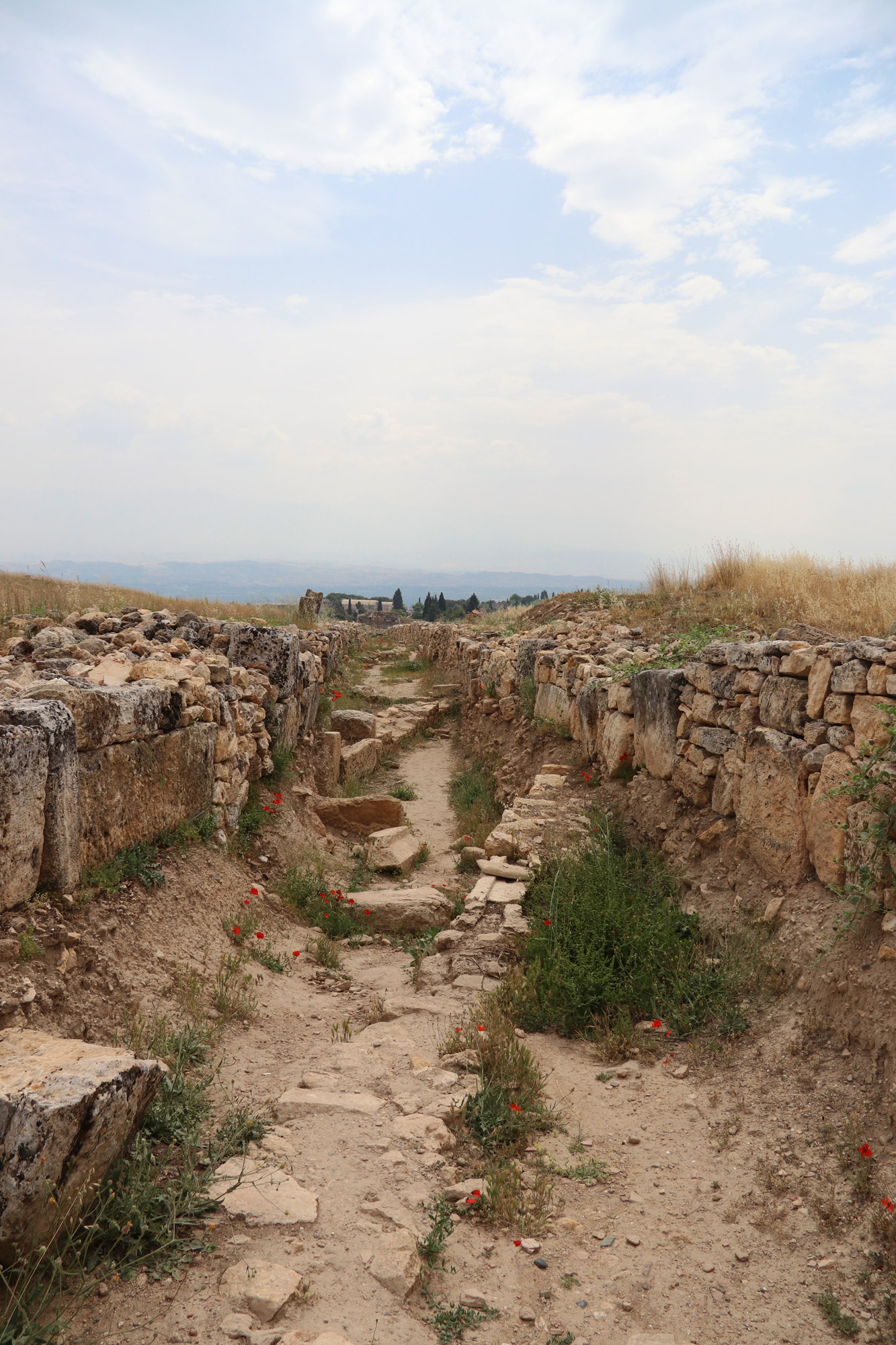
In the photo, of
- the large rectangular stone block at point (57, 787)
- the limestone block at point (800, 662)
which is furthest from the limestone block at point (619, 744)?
the large rectangular stone block at point (57, 787)

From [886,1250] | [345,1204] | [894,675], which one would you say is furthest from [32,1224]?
[894,675]

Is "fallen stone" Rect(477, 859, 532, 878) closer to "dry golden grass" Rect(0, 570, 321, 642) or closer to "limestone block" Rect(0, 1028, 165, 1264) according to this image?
"limestone block" Rect(0, 1028, 165, 1264)

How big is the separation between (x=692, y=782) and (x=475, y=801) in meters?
4.20

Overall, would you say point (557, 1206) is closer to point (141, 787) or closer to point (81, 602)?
point (141, 787)

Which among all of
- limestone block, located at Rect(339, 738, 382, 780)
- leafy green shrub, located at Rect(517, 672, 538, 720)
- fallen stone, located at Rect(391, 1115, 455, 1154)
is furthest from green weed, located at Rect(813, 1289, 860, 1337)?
leafy green shrub, located at Rect(517, 672, 538, 720)

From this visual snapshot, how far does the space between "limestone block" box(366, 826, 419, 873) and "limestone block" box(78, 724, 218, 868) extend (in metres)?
2.39

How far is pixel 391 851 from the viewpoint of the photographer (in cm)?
774

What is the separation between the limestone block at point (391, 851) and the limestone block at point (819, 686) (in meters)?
4.36

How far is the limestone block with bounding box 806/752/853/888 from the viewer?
14.0 feet

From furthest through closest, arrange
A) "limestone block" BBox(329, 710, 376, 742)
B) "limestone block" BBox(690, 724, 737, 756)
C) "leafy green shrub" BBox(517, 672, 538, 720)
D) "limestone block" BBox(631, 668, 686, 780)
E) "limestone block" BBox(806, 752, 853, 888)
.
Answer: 1. "limestone block" BBox(329, 710, 376, 742)
2. "leafy green shrub" BBox(517, 672, 538, 720)
3. "limestone block" BBox(631, 668, 686, 780)
4. "limestone block" BBox(690, 724, 737, 756)
5. "limestone block" BBox(806, 752, 853, 888)

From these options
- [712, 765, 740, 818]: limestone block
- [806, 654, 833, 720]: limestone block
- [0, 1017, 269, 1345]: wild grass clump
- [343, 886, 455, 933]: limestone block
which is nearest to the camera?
[0, 1017, 269, 1345]: wild grass clump

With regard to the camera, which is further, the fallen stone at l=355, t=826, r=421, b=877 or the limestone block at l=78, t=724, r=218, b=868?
the fallen stone at l=355, t=826, r=421, b=877

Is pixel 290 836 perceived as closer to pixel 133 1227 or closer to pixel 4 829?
pixel 4 829

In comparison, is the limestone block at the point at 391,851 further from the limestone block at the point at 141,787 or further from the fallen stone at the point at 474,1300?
the fallen stone at the point at 474,1300
